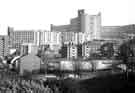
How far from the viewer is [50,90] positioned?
5062 millimetres

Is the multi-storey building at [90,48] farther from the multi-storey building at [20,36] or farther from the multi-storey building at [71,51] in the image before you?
the multi-storey building at [20,36]

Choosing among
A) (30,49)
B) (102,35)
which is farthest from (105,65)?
(102,35)

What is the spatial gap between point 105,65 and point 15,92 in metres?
4.60

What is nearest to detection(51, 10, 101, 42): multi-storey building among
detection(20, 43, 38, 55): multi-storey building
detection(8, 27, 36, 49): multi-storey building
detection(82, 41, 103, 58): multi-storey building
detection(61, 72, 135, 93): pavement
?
detection(8, 27, 36, 49): multi-storey building

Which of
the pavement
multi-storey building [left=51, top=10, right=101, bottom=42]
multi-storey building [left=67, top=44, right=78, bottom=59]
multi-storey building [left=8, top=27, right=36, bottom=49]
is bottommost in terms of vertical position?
the pavement

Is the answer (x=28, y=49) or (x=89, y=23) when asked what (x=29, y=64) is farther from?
(x=89, y=23)

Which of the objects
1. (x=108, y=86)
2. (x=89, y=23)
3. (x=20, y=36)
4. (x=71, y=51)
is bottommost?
(x=108, y=86)

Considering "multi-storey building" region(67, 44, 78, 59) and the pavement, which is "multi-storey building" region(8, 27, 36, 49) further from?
the pavement

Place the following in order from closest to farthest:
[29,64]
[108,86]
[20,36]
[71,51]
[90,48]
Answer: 1. [108,86]
2. [29,64]
3. [71,51]
4. [90,48]
5. [20,36]

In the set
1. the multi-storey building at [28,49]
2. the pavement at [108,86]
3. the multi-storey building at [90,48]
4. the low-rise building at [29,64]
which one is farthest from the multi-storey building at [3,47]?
the pavement at [108,86]

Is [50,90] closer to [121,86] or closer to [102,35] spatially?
[121,86]

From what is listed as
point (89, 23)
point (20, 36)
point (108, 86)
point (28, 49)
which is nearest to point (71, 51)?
point (28, 49)

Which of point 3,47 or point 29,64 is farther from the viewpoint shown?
point 3,47

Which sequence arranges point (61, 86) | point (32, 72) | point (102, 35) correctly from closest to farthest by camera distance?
point (61, 86)
point (32, 72)
point (102, 35)
